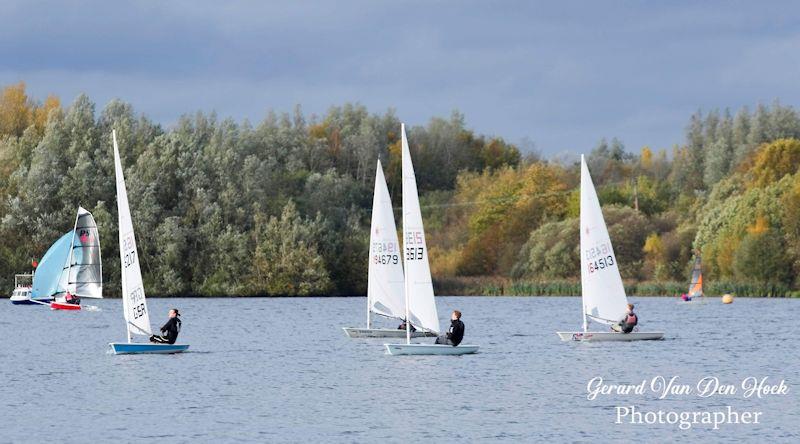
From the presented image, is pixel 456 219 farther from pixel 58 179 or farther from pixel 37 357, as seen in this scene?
pixel 37 357

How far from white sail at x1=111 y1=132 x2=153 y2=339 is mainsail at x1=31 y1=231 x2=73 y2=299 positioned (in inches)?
1890

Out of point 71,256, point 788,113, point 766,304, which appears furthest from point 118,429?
point 788,113

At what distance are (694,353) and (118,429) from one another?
29.2m

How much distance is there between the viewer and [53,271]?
9750cm

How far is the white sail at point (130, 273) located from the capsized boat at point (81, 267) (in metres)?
47.1

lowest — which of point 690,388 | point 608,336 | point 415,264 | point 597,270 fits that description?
point 690,388

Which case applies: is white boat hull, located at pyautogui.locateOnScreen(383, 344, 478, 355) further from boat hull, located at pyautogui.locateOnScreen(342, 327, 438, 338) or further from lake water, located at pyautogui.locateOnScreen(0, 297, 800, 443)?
boat hull, located at pyautogui.locateOnScreen(342, 327, 438, 338)

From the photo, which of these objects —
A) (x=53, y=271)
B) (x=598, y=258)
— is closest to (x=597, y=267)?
(x=598, y=258)

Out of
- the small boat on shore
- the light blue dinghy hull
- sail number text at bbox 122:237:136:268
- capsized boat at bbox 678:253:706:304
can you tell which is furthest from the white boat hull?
capsized boat at bbox 678:253:706:304

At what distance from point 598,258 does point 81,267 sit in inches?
1972

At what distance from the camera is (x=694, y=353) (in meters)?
57.3

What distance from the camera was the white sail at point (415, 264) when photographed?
47656 mm

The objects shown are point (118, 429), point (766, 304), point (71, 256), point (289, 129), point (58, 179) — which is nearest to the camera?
point (118, 429)

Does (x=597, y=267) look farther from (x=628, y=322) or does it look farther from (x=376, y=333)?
(x=376, y=333)
